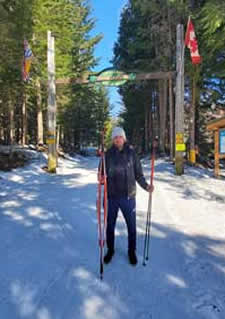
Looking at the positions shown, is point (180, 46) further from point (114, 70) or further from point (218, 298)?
point (218, 298)

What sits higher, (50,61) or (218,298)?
(50,61)

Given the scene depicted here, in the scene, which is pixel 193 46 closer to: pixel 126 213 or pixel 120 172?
pixel 120 172

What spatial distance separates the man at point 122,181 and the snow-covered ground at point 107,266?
0.50 meters

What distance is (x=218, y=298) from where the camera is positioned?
10.6 ft

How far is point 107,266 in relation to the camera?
402 centimetres

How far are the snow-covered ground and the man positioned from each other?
501 millimetres

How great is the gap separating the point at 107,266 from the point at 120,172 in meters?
1.22

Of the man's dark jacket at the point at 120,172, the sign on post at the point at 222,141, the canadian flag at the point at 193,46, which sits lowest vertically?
the man's dark jacket at the point at 120,172

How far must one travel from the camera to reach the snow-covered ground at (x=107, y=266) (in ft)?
10.1

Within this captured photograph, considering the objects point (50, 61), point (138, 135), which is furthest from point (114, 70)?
point (138, 135)

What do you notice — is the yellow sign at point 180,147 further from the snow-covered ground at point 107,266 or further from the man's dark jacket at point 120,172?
the man's dark jacket at point 120,172

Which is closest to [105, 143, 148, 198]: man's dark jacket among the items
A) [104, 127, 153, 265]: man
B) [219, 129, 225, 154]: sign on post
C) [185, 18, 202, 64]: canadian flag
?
[104, 127, 153, 265]: man

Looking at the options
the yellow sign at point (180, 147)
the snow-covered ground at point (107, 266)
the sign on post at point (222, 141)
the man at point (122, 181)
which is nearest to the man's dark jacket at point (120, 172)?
the man at point (122, 181)

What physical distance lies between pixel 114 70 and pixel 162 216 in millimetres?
8990
